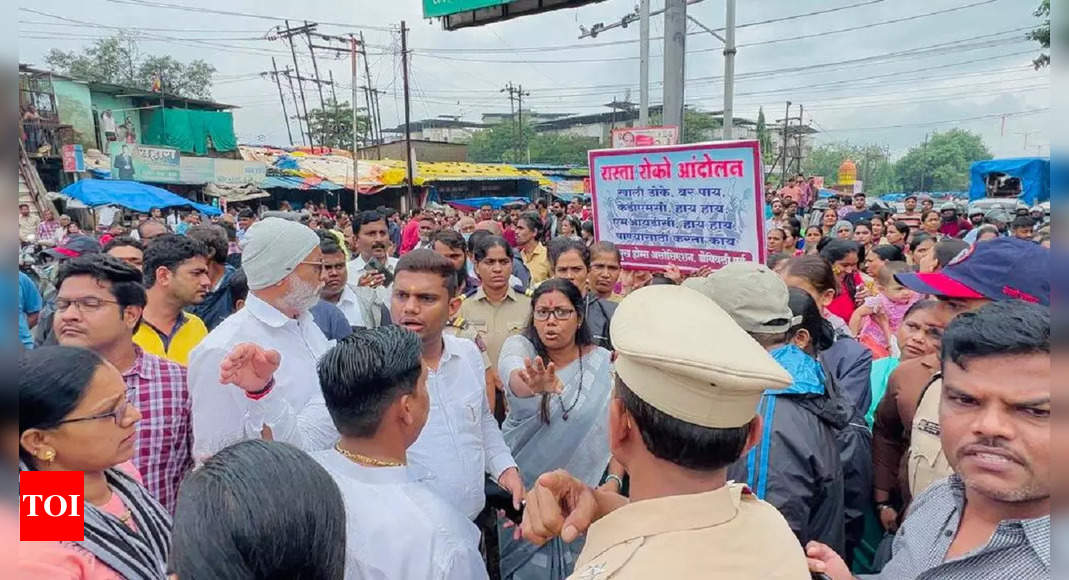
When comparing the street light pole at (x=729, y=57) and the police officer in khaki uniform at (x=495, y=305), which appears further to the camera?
the street light pole at (x=729, y=57)

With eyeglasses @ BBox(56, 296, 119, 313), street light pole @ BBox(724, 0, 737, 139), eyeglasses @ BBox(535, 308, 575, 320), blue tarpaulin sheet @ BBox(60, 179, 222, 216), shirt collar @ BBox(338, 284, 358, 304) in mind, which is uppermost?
street light pole @ BBox(724, 0, 737, 139)

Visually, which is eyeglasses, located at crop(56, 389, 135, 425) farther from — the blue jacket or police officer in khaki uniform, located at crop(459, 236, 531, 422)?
police officer in khaki uniform, located at crop(459, 236, 531, 422)

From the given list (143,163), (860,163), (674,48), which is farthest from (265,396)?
(860,163)

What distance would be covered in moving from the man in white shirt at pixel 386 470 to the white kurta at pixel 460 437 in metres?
0.39

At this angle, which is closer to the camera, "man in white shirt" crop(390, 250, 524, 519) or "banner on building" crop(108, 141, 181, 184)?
"man in white shirt" crop(390, 250, 524, 519)

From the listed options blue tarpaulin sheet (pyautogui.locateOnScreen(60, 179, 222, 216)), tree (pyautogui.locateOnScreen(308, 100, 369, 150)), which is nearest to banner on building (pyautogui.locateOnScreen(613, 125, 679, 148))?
blue tarpaulin sheet (pyautogui.locateOnScreen(60, 179, 222, 216))

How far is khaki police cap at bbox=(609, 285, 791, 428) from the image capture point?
1.12 m

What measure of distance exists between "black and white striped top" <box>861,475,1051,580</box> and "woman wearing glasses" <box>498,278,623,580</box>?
1.31 meters

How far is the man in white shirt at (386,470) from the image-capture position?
1570 mm

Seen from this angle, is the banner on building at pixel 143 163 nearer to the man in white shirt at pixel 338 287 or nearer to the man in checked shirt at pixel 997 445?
the man in white shirt at pixel 338 287

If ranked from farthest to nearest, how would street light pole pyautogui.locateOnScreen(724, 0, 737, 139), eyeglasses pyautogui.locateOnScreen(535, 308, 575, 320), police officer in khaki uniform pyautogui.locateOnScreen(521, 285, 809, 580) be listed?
street light pole pyautogui.locateOnScreen(724, 0, 737, 139) → eyeglasses pyautogui.locateOnScreen(535, 308, 575, 320) → police officer in khaki uniform pyautogui.locateOnScreen(521, 285, 809, 580)

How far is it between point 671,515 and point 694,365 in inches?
10.6

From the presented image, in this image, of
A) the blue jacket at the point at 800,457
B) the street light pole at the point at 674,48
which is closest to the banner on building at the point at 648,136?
the street light pole at the point at 674,48

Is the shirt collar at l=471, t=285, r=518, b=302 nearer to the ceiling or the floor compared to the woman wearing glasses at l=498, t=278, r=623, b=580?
nearer to the ceiling
